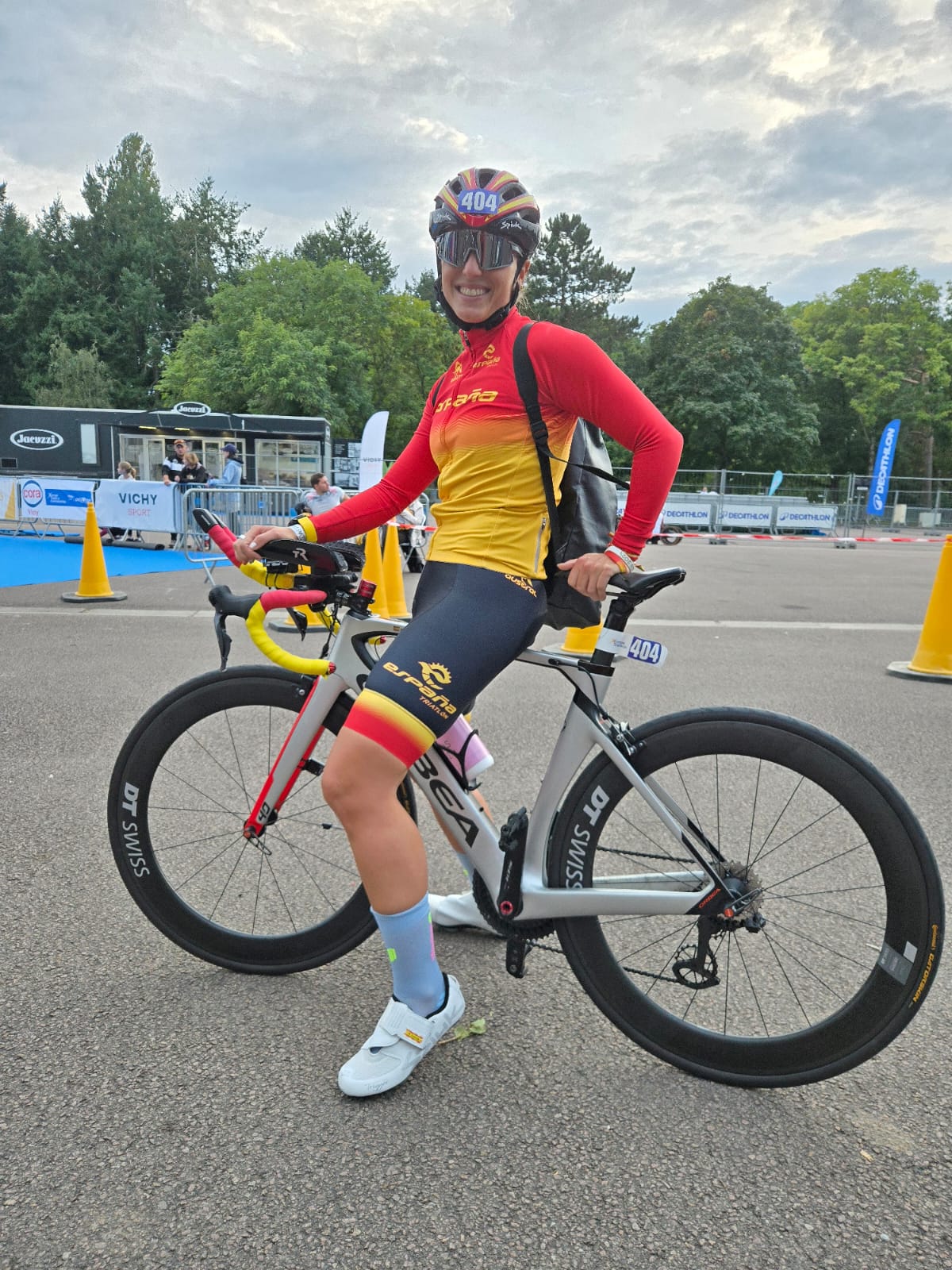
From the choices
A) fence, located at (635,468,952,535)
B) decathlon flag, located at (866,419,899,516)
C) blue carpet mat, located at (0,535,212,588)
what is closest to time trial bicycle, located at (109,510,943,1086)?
blue carpet mat, located at (0,535,212,588)

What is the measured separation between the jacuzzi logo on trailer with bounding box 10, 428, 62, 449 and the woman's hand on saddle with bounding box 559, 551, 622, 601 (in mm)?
30377

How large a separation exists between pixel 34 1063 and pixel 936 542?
Answer: 28566mm

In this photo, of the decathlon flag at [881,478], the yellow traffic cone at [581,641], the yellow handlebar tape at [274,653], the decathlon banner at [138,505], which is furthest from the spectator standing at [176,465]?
the decathlon flag at [881,478]

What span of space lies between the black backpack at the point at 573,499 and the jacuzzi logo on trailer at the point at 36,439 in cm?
3016

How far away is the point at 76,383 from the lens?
161ft

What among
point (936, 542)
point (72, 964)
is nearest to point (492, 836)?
point (72, 964)

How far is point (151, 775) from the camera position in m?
2.41

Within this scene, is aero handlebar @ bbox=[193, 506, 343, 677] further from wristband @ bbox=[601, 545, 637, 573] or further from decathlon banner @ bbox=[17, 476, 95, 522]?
decathlon banner @ bbox=[17, 476, 95, 522]

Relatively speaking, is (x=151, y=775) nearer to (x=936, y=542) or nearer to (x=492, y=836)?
(x=492, y=836)

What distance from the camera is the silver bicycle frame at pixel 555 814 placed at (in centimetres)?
208

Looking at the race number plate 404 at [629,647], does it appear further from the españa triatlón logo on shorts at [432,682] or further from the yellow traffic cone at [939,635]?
the yellow traffic cone at [939,635]

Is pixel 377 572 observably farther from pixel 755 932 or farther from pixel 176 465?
pixel 176 465

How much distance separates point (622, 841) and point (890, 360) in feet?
185

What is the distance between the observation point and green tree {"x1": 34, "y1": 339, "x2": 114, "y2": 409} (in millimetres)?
48688
